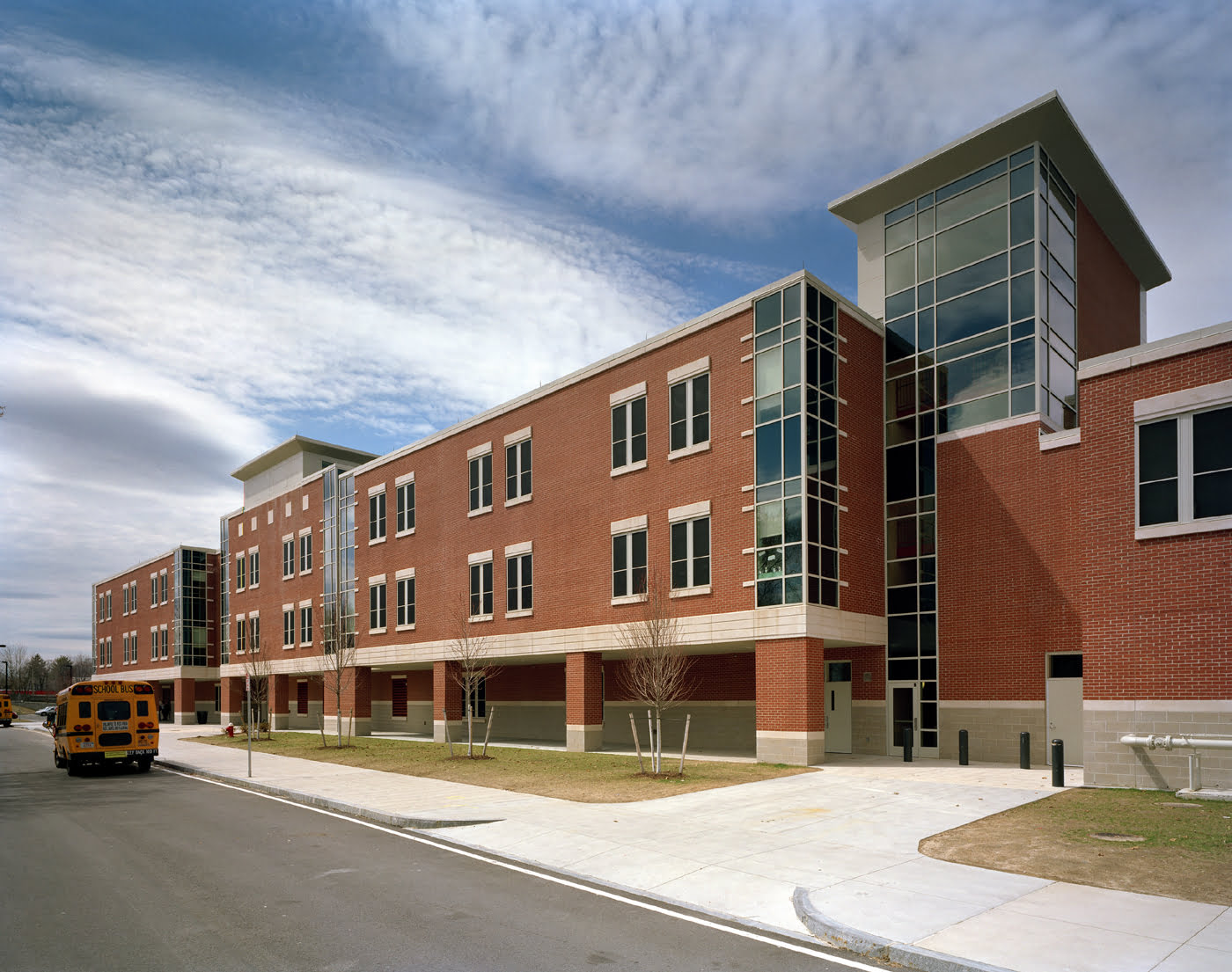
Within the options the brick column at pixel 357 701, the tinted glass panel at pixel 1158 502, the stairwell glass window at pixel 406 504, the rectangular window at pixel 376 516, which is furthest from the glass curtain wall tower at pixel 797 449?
the brick column at pixel 357 701

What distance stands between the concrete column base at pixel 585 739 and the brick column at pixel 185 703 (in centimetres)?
5031

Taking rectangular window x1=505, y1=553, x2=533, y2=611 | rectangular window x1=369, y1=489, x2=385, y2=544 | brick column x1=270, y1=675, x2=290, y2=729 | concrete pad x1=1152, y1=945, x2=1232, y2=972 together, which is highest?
rectangular window x1=369, y1=489, x2=385, y2=544

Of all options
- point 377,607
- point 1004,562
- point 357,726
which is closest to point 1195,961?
point 1004,562

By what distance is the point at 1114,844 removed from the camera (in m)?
12.7

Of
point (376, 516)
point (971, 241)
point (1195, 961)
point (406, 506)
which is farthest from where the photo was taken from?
point (376, 516)

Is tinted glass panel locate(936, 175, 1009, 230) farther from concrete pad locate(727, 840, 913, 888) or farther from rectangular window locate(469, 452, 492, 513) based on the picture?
concrete pad locate(727, 840, 913, 888)

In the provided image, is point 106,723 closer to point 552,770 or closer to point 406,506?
point 552,770

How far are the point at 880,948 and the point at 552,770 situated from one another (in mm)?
17115

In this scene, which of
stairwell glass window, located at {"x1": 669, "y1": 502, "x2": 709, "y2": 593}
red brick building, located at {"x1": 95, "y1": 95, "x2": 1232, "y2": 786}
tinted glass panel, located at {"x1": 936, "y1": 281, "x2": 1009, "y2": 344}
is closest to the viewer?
red brick building, located at {"x1": 95, "y1": 95, "x2": 1232, "y2": 786}

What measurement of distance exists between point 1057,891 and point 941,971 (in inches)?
118

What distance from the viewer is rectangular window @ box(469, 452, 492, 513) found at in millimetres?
39219

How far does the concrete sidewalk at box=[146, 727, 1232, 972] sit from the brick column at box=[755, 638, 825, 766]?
3.11ft

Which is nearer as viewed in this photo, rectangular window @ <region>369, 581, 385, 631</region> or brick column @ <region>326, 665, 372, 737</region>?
rectangular window @ <region>369, 581, 385, 631</region>

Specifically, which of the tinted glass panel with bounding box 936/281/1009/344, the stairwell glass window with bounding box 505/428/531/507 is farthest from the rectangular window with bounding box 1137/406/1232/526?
the stairwell glass window with bounding box 505/428/531/507
